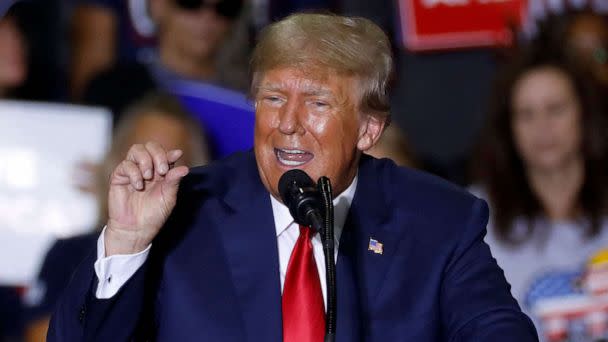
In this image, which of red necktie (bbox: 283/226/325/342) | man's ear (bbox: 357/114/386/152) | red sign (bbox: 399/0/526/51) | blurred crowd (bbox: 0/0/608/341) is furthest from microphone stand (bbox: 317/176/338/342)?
red sign (bbox: 399/0/526/51)

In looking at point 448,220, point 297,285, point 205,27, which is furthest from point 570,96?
point 297,285

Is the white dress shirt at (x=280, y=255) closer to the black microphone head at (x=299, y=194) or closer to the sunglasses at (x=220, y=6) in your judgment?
the black microphone head at (x=299, y=194)

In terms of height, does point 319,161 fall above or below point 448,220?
above

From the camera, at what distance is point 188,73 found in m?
4.70

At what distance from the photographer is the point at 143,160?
228 cm

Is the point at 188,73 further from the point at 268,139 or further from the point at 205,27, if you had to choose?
the point at 268,139

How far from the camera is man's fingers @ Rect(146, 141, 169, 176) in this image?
2285mm

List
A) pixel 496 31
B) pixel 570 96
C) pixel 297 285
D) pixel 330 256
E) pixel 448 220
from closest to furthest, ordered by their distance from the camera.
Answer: pixel 330 256, pixel 297 285, pixel 448 220, pixel 570 96, pixel 496 31

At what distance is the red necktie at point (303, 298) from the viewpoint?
7.82ft

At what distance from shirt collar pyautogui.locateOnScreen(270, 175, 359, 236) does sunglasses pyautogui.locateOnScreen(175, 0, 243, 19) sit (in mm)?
2159

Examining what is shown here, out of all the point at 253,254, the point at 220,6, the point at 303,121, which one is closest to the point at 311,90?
the point at 303,121

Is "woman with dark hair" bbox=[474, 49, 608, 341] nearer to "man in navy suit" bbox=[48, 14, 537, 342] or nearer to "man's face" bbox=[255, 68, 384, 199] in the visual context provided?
"man in navy suit" bbox=[48, 14, 537, 342]

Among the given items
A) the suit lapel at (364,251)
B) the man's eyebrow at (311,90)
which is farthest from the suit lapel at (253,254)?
the man's eyebrow at (311,90)

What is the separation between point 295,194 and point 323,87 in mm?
325
